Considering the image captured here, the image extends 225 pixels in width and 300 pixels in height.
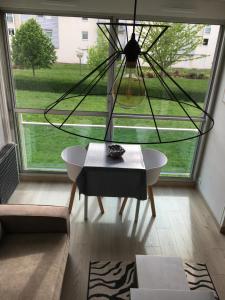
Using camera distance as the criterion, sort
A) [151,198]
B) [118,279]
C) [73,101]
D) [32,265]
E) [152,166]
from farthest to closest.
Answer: [73,101] < [152,166] < [151,198] < [118,279] < [32,265]

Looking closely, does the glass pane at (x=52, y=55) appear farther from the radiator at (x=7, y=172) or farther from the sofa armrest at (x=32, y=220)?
the sofa armrest at (x=32, y=220)

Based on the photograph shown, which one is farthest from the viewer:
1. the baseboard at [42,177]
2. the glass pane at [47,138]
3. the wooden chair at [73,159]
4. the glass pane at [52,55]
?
the baseboard at [42,177]

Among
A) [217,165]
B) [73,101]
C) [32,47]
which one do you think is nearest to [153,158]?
[217,165]

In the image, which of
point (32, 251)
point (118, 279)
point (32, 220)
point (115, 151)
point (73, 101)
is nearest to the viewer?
point (32, 251)

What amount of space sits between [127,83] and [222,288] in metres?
2.26

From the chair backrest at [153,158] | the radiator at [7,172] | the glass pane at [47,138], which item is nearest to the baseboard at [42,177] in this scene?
the glass pane at [47,138]

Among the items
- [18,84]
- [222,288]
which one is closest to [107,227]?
[222,288]

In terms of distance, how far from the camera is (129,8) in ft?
9.18

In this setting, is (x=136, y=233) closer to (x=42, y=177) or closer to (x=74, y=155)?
(x=74, y=155)

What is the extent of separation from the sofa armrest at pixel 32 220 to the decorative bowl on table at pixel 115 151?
2.91 feet

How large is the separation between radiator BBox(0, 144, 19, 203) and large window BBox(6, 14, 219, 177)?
1.47ft

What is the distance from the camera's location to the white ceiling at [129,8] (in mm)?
2756

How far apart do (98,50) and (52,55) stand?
594mm

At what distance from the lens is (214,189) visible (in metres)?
3.15
